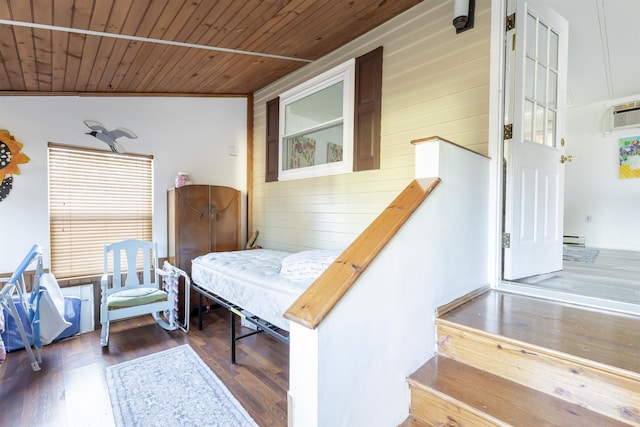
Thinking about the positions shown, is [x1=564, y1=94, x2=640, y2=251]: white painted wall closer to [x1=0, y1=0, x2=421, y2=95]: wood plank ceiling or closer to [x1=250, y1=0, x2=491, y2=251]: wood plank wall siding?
[x1=250, y1=0, x2=491, y2=251]: wood plank wall siding

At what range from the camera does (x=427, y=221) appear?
148cm

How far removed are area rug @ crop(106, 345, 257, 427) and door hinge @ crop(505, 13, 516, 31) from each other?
3.06m

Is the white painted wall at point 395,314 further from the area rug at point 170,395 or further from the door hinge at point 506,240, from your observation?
the area rug at point 170,395

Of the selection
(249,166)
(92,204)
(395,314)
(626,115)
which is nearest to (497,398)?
(395,314)

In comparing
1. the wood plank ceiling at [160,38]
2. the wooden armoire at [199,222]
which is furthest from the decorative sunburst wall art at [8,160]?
the wooden armoire at [199,222]

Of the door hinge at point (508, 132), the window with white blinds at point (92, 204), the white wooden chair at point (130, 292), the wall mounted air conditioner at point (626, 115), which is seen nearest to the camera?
the door hinge at point (508, 132)

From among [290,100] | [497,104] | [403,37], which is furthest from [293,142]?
[497,104]

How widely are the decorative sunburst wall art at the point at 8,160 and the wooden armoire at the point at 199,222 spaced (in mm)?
1374

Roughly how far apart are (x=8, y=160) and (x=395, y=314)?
380cm

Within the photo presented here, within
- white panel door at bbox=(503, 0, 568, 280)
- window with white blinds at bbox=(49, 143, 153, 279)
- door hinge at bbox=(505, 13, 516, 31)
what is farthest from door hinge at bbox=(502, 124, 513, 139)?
window with white blinds at bbox=(49, 143, 153, 279)

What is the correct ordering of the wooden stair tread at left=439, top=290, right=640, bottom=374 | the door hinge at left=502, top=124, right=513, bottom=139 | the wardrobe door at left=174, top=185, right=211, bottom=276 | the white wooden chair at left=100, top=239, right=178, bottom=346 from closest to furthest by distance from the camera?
the wooden stair tread at left=439, top=290, right=640, bottom=374, the door hinge at left=502, top=124, right=513, bottom=139, the white wooden chair at left=100, top=239, right=178, bottom=346, the wardrobe door at left=174, top=185, right=211, bottom=276

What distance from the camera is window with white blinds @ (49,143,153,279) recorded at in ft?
10.4

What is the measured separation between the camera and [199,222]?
3658mm

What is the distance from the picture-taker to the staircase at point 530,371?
1.09 m
